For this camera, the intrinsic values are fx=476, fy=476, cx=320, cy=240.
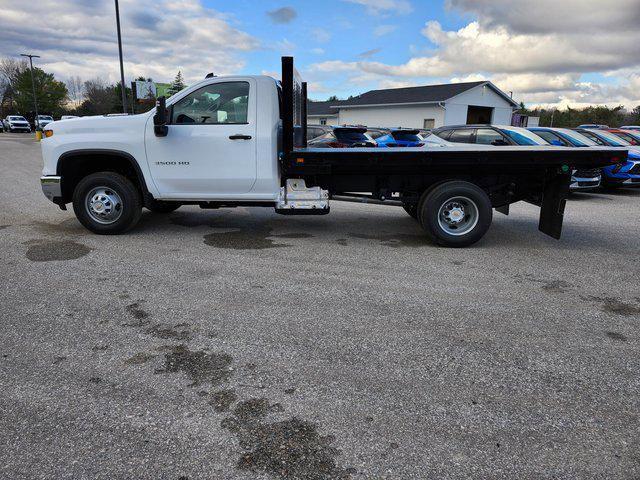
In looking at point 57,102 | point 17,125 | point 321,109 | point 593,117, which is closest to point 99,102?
point 57,102

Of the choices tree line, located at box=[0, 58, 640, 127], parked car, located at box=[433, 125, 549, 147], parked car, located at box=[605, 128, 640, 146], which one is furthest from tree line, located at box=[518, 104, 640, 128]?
parked car, located at box=[433, 125, 549, 147]

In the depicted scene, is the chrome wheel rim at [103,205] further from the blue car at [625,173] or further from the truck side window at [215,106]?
the blue car at [625,173]

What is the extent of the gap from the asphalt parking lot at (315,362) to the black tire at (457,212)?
0.33 meters

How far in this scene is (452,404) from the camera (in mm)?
3037

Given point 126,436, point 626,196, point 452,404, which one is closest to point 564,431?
point 452,404

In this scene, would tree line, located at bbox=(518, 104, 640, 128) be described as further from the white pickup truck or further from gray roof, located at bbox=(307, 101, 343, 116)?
the white pickup truck

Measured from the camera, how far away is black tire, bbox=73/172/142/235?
6.87 m

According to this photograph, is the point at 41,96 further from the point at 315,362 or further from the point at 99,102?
the point at 315,362

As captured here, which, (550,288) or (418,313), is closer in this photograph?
(418,313)

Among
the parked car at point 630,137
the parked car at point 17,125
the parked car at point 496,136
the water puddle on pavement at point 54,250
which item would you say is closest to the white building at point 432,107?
the parked car at point 630,137

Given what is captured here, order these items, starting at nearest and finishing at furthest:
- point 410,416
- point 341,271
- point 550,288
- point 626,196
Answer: point 410,416
point 550,288
point 341,271
point 626,196

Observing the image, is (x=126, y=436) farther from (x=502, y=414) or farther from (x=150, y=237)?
(x=150, y=237)

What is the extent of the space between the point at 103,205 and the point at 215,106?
7.25 feet

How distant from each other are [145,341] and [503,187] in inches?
213
